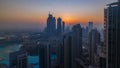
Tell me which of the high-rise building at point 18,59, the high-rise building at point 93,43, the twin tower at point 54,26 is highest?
the twin tower at point 54,26

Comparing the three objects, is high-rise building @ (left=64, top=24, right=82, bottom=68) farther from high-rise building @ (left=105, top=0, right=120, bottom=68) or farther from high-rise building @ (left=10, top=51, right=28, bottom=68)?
high-rise building @ (left=10, top=51, right=28, bottom=68)

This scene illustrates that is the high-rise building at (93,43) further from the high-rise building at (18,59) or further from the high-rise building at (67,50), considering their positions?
the high-rise building at (18,59)

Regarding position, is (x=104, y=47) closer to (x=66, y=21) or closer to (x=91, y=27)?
(x=91, y=27)

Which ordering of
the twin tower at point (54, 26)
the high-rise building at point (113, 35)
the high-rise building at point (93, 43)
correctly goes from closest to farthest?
the high-rise building at point (113, 35), the high-rise building at point (93, 43), the twin tower at point (54, 26)

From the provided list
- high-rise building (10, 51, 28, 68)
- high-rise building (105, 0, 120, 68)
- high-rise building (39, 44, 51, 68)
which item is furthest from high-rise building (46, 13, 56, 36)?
high-rise building (105, 0, 120, 68)

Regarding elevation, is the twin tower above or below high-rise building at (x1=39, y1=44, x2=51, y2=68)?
above

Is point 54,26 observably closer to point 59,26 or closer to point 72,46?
point 59,26

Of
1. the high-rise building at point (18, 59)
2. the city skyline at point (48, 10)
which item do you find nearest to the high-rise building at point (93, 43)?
the city skyline at point (48, 10)

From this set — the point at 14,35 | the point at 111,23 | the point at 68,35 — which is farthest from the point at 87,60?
the point at 14,35
